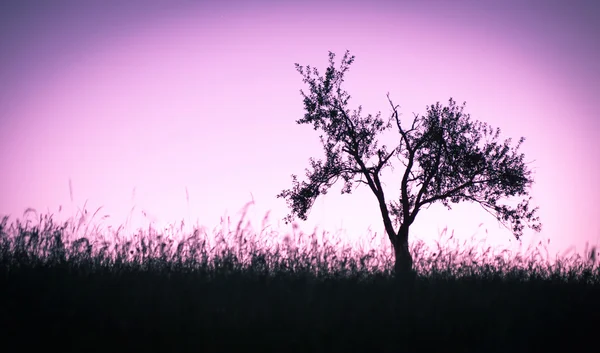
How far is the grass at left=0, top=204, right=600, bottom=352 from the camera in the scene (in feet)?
19.6

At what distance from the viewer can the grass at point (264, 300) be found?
598 cm

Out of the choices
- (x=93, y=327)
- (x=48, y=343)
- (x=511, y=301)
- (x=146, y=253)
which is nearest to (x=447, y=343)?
(x=511, y=301)

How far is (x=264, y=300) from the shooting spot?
7.21m

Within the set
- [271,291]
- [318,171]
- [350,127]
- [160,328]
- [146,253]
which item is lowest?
[160,328]

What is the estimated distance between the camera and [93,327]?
602 cm

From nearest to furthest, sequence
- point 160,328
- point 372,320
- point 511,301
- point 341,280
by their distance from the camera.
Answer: point 160,328, point 372,320, point 511,301, point 341,280

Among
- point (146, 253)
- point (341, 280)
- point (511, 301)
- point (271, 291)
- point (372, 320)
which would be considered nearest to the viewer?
point (372, 320)

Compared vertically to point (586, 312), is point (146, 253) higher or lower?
higher

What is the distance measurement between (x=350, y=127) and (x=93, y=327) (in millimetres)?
15498

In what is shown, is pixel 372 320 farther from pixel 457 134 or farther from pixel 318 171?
pixel 457 134

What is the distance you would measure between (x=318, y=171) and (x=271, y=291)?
12.7 metres

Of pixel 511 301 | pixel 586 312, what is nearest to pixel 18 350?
pixel 511 301

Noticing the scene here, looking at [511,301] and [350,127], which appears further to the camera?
[350,127]

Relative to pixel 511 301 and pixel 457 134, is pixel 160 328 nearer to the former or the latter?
pixel 511 301
